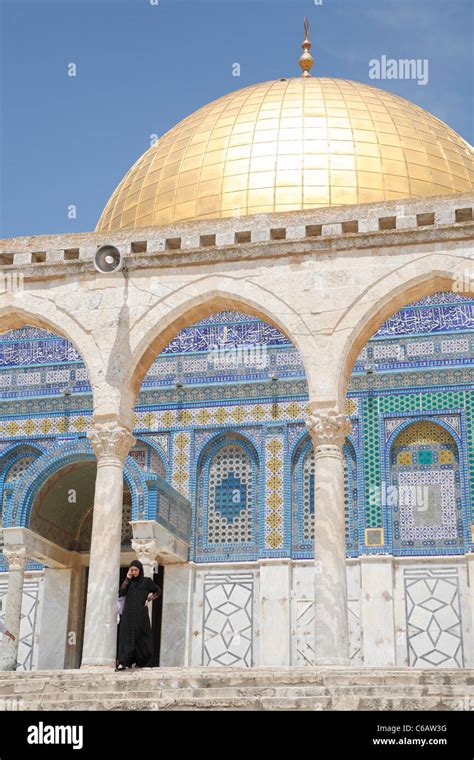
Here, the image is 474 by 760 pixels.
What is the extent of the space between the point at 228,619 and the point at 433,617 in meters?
2.63

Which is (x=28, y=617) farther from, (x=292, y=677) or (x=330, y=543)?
(x=292, y=677)

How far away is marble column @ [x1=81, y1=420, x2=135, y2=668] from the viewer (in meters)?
9.53

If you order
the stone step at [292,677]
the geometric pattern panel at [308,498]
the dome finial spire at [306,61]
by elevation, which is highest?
the dome finial spire at [306,61]

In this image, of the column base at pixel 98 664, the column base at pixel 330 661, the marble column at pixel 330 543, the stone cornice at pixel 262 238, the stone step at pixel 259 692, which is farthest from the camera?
the stone cornice at pixel 262 238

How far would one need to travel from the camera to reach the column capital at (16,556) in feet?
47.9

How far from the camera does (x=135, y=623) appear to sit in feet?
28.7

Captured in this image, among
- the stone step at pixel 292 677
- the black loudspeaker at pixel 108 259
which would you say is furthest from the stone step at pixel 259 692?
the black loudspeaker at pixel 108 259

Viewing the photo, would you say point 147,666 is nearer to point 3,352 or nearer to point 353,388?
point 353,388

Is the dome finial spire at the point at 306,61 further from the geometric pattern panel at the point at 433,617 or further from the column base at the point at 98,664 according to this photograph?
the column base at the point at 98,664

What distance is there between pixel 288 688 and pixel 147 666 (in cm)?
185

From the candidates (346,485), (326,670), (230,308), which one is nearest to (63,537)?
(346,485)

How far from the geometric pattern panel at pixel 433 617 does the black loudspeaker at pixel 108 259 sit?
6.09 metres

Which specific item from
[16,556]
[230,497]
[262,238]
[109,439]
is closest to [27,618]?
[16,556]

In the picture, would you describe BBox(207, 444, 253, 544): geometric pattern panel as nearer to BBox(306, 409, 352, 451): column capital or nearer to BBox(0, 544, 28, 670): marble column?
BBox(0, 544, 28, 670): marble column
